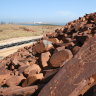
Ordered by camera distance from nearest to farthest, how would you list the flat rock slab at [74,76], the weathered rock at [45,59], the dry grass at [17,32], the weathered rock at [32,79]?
the flat rock slab at [74,76] → the weathered rock at [32,79] → the weathered rock at [45,59] → the dry grass at [17,32]

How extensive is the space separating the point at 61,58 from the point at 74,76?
63.8 inches

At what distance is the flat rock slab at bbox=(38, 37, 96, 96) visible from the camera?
5.38 meters

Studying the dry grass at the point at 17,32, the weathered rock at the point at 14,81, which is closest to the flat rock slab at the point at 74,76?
the weathered rock at the point at 14,81

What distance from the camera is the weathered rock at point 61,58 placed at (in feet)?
23.1

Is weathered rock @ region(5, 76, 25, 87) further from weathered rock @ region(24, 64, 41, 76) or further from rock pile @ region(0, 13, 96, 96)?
weathered rock @ region(24, 64, 41, 76)

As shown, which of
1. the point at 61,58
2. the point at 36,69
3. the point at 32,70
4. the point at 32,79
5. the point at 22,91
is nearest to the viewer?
the point at 22,91

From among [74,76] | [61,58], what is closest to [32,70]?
[61,58]

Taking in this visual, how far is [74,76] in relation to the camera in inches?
221

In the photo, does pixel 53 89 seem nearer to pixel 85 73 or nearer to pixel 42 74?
pixel 85 73

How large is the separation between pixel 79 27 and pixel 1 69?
3941mm

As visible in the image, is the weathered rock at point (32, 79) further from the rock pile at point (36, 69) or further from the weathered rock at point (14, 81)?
the weathered rock at point (14, 81)

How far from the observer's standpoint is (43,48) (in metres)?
9.32

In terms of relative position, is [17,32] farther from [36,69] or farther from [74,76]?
[74,76]

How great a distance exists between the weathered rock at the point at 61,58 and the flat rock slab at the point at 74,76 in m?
0.90
